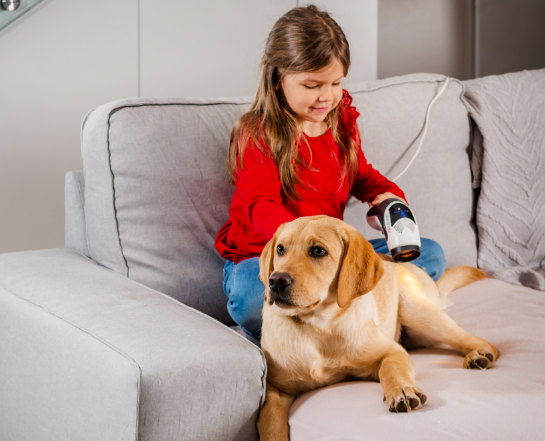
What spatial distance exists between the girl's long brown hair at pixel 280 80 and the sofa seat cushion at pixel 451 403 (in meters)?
0.73

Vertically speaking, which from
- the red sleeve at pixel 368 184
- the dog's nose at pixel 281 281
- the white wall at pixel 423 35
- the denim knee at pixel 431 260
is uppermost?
the white wall at pixel 423 35

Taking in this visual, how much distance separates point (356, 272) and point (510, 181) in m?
1.33

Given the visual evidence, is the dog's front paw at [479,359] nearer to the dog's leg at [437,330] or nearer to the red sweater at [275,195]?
the dog's leg at [437,330]

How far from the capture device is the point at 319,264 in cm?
120

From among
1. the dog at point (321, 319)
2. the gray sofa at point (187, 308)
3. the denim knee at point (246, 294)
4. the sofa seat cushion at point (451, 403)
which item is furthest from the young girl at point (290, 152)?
the sofa seat cushion at point (451, 403)

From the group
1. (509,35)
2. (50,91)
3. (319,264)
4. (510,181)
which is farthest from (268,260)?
(509,35)

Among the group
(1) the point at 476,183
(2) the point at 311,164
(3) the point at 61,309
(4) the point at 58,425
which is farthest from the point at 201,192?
(1) the point at 476,183

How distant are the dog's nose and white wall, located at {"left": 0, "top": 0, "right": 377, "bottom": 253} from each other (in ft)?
5.41

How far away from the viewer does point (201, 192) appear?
68.2 inches

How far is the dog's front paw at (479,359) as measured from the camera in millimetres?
1285

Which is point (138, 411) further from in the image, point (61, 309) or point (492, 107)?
point (492, 107)

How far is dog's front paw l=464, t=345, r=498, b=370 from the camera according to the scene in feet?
4.22

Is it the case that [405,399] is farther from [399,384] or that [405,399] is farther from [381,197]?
[381,197]

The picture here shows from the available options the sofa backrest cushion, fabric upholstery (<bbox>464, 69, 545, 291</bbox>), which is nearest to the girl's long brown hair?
the sofa backrest cushion
